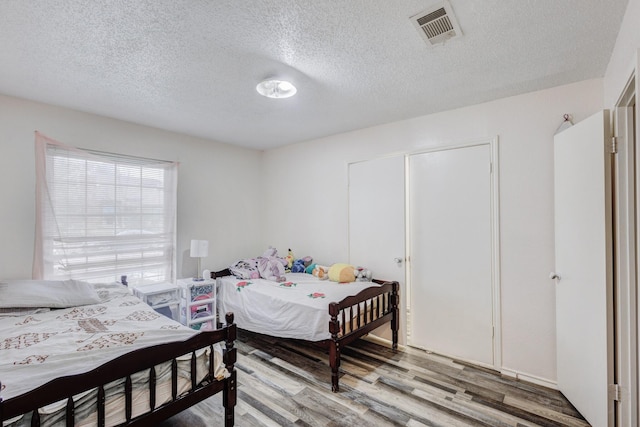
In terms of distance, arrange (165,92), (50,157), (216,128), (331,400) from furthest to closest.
→ (216,128)
(50,157)
(165,92)
(331,400)

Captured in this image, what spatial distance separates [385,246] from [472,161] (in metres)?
1.25

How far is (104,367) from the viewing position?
136cm

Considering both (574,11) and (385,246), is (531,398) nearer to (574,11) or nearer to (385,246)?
(385,246)

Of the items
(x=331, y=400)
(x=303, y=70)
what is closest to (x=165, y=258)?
(x=331, y=400)

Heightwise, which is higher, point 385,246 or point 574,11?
point 574,11

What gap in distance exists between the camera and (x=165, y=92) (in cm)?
248

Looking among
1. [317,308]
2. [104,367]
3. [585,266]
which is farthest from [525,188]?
[104,367]

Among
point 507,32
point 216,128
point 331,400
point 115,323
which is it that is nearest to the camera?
point 507,32

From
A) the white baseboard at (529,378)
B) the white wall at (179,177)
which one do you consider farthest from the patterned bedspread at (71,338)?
the white baseboard at (529,378)

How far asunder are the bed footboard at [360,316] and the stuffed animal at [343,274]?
0.88 feet

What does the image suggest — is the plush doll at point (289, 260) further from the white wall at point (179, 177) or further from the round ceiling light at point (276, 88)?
the round ceiling light at point (276, 88)

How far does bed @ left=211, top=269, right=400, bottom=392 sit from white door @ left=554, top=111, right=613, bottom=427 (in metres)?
1.43

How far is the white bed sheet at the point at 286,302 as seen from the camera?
262cm

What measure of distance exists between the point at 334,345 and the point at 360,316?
0.47m
